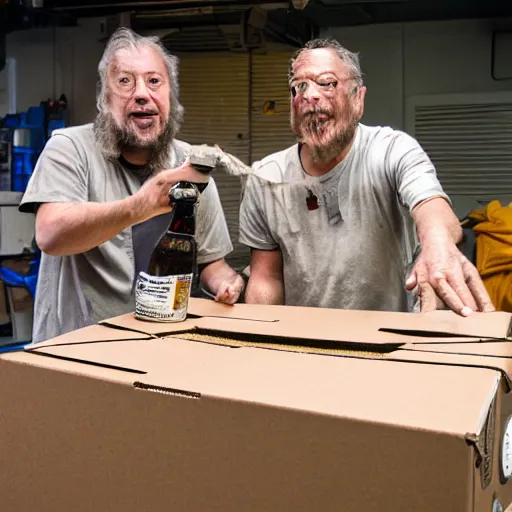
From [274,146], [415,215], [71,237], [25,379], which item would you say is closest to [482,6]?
[274,146]

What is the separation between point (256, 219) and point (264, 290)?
183mm

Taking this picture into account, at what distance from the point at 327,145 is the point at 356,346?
824mm

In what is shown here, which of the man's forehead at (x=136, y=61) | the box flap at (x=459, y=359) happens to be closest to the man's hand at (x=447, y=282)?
the box flap at (x=459, y=359)

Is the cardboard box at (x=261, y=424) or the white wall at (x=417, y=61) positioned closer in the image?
the cardboard box at (x=261, y=424)

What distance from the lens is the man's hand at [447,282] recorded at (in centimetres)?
105

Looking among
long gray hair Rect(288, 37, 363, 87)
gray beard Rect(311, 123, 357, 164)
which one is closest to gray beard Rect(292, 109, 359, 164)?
gray beard Rect(311, 123, 357, 164)

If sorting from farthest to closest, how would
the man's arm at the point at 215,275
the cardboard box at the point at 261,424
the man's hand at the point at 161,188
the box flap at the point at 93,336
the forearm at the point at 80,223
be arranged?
the man's arm at the point at 215,275, the forearm at the point at 80,223, the man's hand at the point at 161,188, the box flap at the point at 93,336, the cardboard box at the point at 261,424

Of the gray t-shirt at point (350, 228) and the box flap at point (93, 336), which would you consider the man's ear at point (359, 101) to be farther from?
the box flap at point (93, 336)

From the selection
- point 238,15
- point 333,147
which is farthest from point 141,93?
point 238,15

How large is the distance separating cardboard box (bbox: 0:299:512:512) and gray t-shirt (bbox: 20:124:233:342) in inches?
23.0

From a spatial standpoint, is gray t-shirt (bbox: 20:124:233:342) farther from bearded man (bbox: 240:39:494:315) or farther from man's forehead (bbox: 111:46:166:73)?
bearded man (bbox: 240:39:494:315)

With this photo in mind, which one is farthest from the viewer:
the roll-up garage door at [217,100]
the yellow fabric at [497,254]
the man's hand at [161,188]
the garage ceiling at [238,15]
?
the roll-up garage door at [217,100]

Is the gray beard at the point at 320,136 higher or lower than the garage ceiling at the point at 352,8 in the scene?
lower

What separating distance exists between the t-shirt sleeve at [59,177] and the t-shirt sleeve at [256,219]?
423 millimetres
